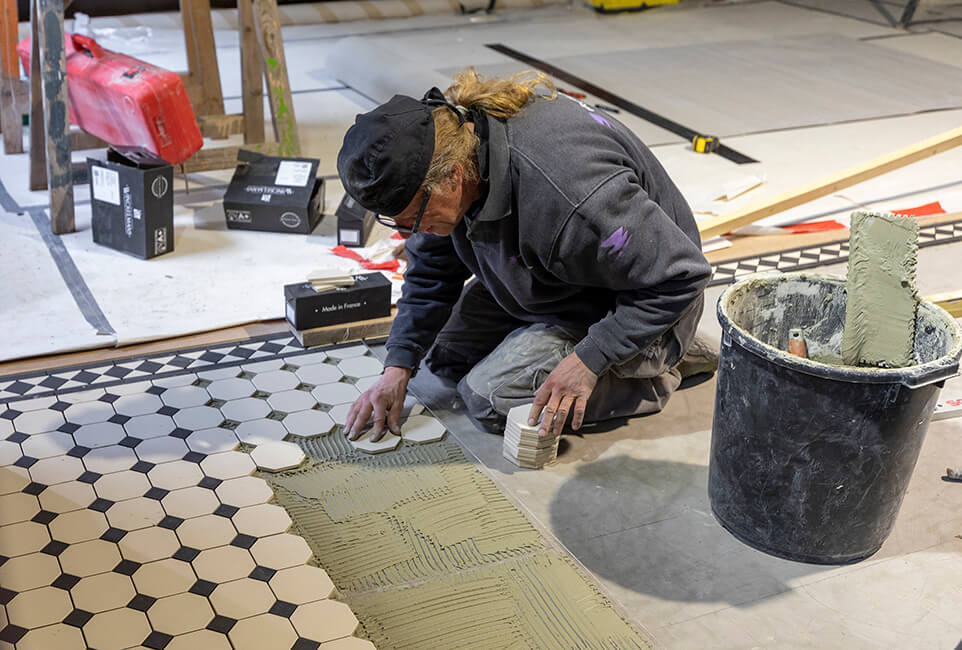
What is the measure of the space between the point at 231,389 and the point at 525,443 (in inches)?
36.3

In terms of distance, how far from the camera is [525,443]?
248 cm

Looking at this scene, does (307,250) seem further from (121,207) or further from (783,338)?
(783,338)

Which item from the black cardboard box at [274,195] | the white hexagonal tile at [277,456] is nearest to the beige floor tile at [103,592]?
the white hexagonal tile at [277,456]

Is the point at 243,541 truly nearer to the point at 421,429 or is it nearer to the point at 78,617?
the point at 78,617

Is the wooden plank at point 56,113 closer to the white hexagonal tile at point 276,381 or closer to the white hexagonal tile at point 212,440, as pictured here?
the white hexagonal tile at point 276,381

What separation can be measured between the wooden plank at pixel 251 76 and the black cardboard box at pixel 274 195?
2.11 ft

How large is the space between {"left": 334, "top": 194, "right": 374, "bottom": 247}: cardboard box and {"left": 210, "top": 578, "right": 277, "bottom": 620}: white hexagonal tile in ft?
6.54

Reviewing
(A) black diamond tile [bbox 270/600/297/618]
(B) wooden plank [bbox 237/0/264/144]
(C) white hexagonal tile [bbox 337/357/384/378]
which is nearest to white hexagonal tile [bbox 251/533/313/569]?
(A) black diamond tile [bbox 270/600/297/618]

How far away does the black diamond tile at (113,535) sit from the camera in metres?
2.21

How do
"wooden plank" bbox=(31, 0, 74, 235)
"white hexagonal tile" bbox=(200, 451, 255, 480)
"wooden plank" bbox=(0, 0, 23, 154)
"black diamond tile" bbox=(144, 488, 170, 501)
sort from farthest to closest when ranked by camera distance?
"wooden plank" bbox=(0, 0, 23, 154) < "wooden plank" bbox=(31, 0, 74, 235) < "white hexagonal tile" bbox=(200, 451, 255, 480) < "black diamond tile" bbox=(144, 488, 170, 501)

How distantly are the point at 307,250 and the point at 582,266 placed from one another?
1860mm

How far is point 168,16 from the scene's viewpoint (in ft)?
25.6

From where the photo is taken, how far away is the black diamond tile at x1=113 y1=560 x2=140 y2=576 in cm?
211

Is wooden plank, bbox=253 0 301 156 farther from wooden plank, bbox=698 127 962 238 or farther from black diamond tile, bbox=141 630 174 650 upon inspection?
black diamond tile, bbox=141 630 174 650
